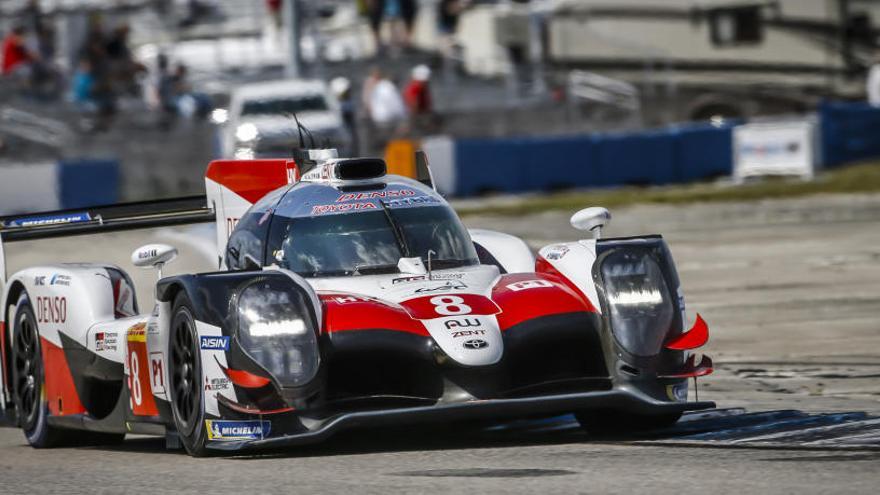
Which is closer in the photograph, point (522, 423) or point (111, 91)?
point (522, 423)

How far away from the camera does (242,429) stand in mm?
7543

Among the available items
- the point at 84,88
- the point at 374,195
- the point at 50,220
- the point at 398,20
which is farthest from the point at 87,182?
the point at 374,195

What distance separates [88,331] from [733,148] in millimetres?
20557

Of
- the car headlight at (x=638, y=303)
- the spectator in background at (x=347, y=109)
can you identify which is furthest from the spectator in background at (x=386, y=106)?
the car headlight at (x=638, y=303)

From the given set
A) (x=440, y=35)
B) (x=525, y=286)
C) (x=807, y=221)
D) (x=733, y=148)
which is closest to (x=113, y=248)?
(x=807, y=221)

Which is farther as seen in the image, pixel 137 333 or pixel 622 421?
pixel 137 333

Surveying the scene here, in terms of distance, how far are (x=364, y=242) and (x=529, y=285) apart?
843 millimetres

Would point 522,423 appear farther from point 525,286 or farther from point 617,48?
point 617,48

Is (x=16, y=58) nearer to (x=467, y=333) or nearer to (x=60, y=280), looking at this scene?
(x=60, y=280)

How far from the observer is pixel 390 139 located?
29.3 meters

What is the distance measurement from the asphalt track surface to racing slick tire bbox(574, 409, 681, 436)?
0.10 metres

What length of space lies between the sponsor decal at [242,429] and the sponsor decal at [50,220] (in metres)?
2.94

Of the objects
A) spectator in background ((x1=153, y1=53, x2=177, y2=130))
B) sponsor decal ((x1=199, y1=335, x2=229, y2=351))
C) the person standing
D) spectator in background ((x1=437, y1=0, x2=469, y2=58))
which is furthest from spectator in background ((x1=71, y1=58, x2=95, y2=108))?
sponsor decal ((x1=199, y1=335, x2=229, y2=351))

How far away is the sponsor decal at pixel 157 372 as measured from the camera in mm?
8195
